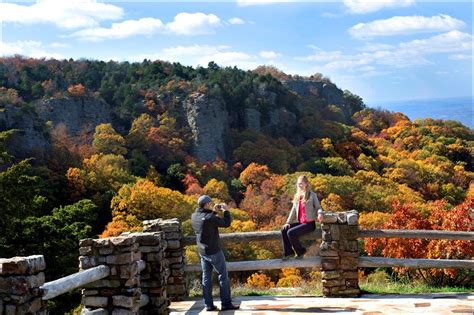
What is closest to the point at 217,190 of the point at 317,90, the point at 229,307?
the point at 229,307

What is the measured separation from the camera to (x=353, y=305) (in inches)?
336

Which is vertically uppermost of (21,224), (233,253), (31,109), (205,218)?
(31,109)

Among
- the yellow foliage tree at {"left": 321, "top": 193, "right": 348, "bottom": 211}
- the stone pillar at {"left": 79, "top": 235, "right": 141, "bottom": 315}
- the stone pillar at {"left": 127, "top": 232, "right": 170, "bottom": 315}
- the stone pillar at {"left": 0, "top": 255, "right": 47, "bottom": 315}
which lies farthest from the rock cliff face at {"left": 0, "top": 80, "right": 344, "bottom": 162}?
the stone pillar at {"left": 0, "top": 255, "right": 47, "bottom": 315}

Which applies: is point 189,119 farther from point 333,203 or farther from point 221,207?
point 221,207

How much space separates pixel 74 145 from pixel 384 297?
2062 inches

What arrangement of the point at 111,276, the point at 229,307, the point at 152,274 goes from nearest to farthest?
the point at 111,276 < the point at 152,274 < the point at 229,307

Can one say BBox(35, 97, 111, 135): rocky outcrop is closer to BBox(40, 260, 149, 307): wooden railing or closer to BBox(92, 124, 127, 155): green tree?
BBox(92, 124, 127, 155): green tree

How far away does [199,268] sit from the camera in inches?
371

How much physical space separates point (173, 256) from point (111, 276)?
8.05ft

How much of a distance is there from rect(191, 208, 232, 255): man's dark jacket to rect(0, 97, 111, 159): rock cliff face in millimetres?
45622

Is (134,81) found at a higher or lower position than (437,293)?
higher

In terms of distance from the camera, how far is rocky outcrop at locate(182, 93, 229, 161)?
71.7 m

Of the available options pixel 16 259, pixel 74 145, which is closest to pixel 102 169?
pixel 74 145

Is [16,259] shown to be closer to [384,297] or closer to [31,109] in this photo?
[384,297]
